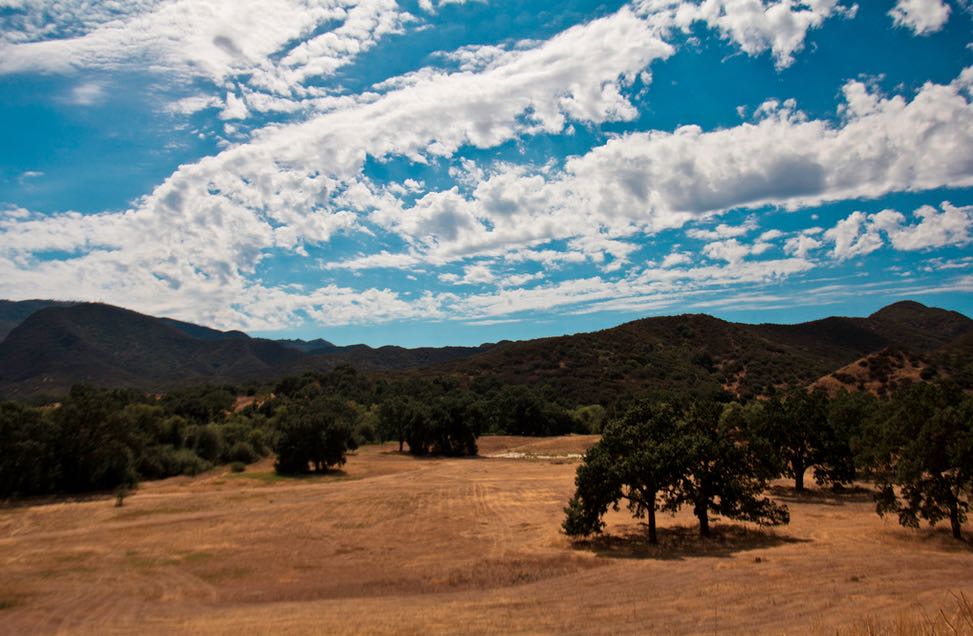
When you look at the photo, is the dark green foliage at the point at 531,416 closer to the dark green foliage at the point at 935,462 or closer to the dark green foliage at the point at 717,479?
the dark green foliage at the point at 717,479

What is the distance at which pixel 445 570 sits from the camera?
24453 millimetres

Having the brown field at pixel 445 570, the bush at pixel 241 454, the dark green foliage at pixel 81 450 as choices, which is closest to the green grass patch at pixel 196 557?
the brown field at pixel 445 570

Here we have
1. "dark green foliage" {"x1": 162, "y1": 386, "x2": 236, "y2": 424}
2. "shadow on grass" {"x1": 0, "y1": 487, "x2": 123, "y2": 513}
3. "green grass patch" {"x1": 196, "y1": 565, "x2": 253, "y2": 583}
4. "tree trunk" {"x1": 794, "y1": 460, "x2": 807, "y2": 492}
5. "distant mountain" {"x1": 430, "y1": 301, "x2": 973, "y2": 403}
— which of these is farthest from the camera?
"distant mountain" {"x1": 430, "y1": 301, "x2": 973, "y2": 403}

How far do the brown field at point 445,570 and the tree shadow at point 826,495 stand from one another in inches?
11.8

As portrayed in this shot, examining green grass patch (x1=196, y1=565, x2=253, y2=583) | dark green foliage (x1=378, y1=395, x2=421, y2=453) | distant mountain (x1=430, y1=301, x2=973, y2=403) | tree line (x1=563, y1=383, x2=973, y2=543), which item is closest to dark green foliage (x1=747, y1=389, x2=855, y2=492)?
tree line (x1=563, y1=383, x2=973, y2=543)

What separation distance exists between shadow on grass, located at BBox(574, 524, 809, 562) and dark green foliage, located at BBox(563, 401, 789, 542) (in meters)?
0.71

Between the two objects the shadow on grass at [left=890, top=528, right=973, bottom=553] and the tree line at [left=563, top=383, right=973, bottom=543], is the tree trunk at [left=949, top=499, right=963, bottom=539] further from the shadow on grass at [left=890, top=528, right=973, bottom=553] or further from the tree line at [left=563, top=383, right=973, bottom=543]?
the shadow on grass at [left=890, top=528, right=973, bottom=553]

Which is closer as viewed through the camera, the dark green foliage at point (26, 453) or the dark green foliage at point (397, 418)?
the dark green foliage at point (26, 453)

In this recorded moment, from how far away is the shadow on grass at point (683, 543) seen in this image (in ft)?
85.3

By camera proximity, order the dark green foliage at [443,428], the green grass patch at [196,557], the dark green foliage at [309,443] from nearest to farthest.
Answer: the green grass patch at [196,557]
the dark green foliage at [309,443]
the dark green foliage at [443,428]

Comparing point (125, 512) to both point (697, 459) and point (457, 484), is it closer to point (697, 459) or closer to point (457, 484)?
point (457, 484)

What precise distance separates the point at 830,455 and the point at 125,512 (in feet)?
158

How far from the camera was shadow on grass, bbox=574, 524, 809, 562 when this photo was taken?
1024 inches

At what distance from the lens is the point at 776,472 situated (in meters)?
35.8
